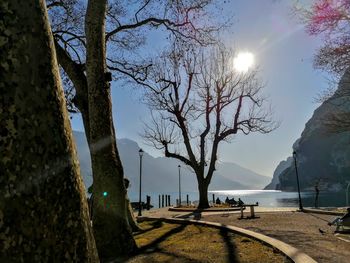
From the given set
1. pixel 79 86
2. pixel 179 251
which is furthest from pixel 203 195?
pixel 179 251

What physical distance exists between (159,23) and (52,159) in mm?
15339

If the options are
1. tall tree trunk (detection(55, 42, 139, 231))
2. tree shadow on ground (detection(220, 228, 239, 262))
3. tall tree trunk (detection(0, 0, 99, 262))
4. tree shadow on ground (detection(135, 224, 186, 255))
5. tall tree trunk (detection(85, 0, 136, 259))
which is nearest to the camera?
tall tree trunk (detection(0, 0, 99, 262))

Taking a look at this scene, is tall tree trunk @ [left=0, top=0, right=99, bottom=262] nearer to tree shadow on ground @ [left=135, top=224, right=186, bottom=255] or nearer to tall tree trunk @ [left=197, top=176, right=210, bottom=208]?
tree shadow on ground @ [left=135, top=224, right=186, bottom=255]

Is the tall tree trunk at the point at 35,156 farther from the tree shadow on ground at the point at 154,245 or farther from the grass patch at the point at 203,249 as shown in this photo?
the tree shadow on ground at the point at 154,245

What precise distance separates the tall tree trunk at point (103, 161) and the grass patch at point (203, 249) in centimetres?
71

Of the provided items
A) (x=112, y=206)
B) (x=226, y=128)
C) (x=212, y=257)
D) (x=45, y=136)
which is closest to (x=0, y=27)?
(x=45, y=136)

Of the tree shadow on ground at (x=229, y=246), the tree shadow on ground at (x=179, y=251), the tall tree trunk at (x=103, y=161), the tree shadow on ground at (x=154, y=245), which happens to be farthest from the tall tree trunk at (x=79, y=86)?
the tall tree trunk at (x=103, y=161)

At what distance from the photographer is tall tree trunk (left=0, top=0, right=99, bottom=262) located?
5.64 ft

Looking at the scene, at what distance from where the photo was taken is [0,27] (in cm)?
189

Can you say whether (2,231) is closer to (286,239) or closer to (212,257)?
(212,257)

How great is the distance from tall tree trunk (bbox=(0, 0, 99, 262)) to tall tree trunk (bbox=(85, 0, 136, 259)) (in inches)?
248

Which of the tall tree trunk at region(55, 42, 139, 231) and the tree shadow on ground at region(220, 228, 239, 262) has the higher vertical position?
the tall tree trunk at region(55, 42, 139, 231)

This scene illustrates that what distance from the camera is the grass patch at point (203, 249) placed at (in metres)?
7.09

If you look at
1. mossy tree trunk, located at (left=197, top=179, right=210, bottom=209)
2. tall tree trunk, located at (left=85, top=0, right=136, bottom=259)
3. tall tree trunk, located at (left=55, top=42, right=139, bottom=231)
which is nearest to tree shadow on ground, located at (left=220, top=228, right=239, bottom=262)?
tall tree trunk, located at (left=85, top=0, right=136, bottom=259)
